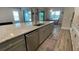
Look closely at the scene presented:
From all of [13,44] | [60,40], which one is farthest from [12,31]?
[60,40]

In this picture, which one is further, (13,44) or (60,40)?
(60,40)

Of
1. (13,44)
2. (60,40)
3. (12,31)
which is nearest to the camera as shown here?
(13,44)

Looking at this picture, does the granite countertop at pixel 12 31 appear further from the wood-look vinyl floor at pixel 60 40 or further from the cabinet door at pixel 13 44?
the wood-look vinyl floor at pixel 60 40

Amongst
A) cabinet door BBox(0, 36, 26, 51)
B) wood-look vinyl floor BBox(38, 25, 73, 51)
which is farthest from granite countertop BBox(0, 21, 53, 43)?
wood-look vinyl floor BBox(38, 25, 73, 51)

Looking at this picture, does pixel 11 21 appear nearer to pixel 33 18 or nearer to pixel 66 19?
pixel 33 18

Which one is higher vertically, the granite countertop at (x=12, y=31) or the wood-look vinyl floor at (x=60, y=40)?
the granite countertop at (x=12, y=31)

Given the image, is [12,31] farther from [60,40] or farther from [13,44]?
[60,40]

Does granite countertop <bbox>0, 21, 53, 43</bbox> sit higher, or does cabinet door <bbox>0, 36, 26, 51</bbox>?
granite countertop <bbox>0, 21, 53, 43</bbox>

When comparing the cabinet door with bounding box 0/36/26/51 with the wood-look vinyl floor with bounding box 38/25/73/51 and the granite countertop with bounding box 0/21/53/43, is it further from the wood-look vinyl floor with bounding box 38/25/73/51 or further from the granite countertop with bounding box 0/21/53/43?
the wood-look vinyl floor with bounding box 38/25/73/51

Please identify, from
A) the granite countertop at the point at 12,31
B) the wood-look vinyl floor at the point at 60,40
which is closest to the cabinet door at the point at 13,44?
the granite countertop at the point at 12,31

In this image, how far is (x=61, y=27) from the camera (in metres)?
1.11
